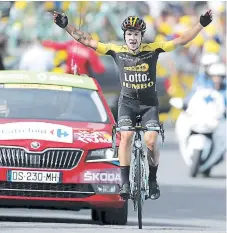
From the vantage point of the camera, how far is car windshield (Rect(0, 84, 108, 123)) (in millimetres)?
15789

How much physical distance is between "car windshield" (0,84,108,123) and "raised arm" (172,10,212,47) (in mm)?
1471

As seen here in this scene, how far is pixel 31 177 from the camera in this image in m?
14.8

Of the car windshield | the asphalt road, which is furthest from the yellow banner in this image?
the asphalt road

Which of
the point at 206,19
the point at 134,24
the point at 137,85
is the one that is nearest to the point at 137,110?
the point at 137,85

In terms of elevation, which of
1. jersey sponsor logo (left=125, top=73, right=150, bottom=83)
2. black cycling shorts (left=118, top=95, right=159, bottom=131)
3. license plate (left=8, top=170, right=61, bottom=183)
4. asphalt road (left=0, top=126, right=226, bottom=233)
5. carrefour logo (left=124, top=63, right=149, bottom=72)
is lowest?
asphalt road (left=0, top=126, right=226, bottom=233)

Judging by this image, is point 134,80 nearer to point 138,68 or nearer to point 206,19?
point 138,68

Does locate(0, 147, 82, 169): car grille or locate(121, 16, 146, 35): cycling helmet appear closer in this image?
locate(121, 16, 146, 35): cycling helmet

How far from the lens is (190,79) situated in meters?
34.9

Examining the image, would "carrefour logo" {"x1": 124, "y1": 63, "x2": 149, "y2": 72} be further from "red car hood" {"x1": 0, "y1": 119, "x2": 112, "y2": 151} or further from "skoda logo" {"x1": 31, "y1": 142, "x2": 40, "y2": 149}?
"skoda logo" {"x1": 31, "y1": 142, "x2": 40, "y2": 149}

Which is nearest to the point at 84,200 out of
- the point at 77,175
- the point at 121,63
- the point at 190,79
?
the point at 77,175

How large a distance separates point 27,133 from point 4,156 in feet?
1.16

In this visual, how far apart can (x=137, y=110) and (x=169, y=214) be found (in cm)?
307

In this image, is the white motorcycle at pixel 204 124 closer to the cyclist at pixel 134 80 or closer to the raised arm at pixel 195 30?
the raised arm at pixel 195 30

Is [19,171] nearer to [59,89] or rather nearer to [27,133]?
[27,133]
